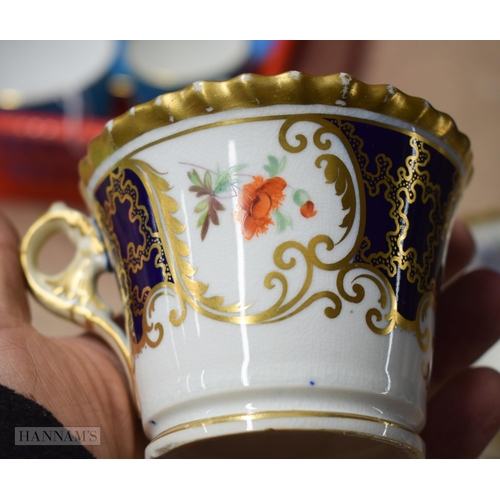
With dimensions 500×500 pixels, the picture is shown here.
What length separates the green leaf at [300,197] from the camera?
16.8 inches

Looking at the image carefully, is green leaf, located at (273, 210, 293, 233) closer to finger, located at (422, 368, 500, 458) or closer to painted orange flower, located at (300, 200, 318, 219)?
painted orange flower, located at (300, 200, 318, 219)

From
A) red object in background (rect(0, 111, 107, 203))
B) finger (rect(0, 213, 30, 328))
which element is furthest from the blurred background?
finger (rect(0, 213, 30, 328))

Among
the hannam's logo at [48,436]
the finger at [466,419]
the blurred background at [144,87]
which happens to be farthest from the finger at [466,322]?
the hannam's logo at [48,436]

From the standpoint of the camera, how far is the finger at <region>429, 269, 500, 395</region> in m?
0.66

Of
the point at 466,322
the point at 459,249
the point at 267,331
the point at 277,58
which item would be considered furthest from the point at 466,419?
the point at 277,58

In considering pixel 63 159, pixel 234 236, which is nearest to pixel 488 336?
pixel 234 236

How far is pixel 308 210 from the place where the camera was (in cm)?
43

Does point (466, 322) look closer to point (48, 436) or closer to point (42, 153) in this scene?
point (48, 436)

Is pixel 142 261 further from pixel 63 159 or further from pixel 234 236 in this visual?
pixel 63 159

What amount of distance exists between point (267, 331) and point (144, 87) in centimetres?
66

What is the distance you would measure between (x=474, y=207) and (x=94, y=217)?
57cm

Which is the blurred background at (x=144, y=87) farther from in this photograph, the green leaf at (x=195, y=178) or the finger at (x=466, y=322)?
the green leaf at (x=195, y=178)

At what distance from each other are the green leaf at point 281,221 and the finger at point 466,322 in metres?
0.31

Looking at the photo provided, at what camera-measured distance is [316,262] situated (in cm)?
42
